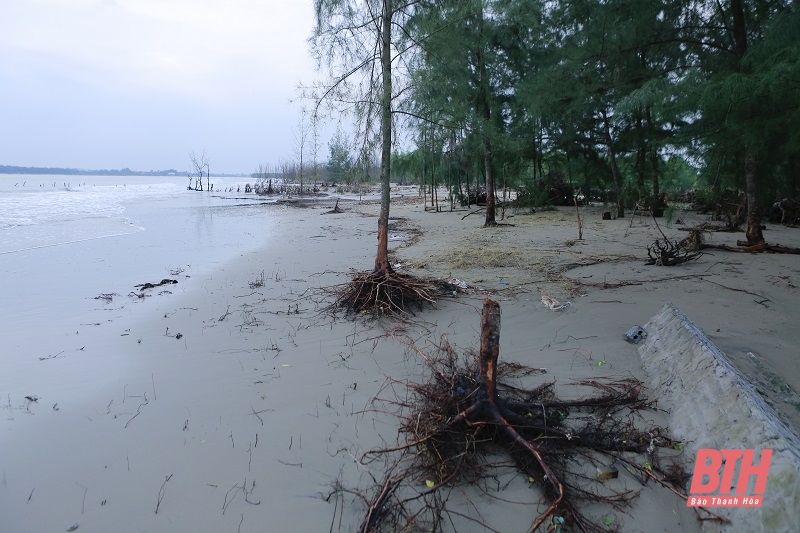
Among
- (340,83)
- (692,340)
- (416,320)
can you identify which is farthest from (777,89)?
(340,83)

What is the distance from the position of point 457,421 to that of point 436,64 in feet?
18.4

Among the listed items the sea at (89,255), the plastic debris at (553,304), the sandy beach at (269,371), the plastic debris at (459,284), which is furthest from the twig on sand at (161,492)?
the plastic debris at (459,284)

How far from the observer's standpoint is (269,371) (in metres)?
4.30

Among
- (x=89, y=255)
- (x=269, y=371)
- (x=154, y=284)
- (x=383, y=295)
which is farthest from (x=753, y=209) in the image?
(x=89, y=255)

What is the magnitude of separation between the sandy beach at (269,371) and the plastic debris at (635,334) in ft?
0.40

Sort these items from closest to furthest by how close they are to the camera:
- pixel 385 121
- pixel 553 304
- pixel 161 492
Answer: pixel 161 492 → pixel 553 304 → pixel 385 121

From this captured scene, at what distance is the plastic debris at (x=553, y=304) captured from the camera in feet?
19.1

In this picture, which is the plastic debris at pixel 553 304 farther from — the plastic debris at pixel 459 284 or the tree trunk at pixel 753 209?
the tree trunk at pixel 753 209

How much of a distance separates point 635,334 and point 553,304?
4.43 ft

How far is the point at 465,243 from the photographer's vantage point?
1220cm

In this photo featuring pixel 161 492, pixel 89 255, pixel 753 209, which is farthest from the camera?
pixel 89 255

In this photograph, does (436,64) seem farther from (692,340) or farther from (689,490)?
(689,490)

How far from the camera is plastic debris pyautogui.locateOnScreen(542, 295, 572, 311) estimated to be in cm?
583

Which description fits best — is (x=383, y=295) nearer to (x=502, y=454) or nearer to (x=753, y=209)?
(x=502, y=454)
